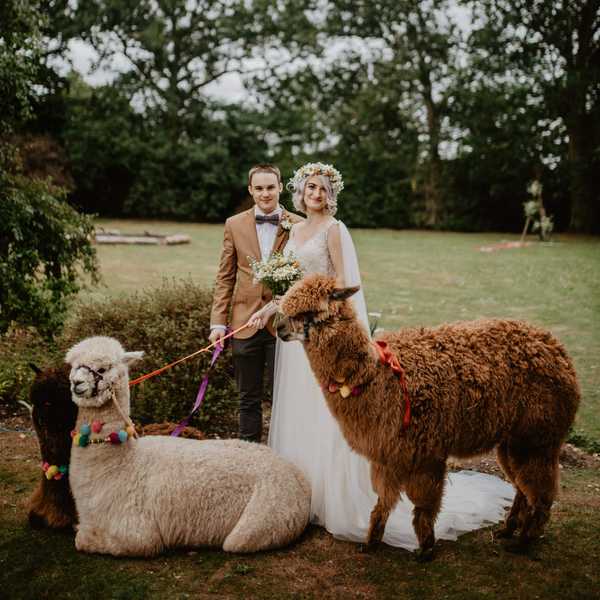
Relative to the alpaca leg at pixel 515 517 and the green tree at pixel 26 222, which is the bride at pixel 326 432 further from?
the green tree at pixel 26 222

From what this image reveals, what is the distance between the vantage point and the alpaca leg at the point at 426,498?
3.70 m

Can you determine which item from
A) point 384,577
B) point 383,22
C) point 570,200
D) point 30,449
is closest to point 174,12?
point 383,22

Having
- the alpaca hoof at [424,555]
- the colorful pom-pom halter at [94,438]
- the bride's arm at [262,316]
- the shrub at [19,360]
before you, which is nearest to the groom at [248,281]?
the bride's arm at [262,316]

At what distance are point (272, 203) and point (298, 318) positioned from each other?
1.52 meters

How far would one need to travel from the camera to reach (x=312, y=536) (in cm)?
419

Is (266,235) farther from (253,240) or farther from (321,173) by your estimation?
(321,173)

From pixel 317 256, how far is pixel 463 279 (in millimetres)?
12473

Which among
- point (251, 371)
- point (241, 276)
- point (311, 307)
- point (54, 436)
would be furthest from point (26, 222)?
point (311, 307)

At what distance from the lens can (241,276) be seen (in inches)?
193

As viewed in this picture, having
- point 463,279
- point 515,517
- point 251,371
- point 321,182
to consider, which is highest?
point 321,182

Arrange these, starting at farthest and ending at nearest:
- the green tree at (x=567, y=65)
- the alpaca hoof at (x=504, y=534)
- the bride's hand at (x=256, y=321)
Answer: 1. the green tree at (x=567, y=65)
2. the bride's hand at (x=256, y=321)
3. the alpaca hoof at (x=504, y=534)

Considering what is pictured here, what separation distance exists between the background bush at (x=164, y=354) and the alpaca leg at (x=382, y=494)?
2.38m

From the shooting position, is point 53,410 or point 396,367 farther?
point 53,410

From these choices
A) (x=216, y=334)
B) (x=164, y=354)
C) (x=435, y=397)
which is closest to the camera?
(x=435, y=397)
